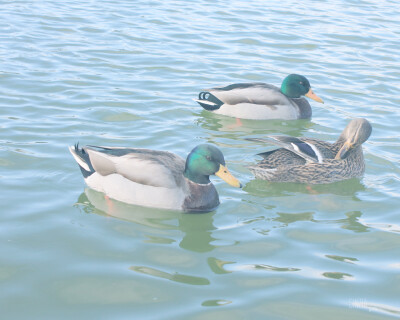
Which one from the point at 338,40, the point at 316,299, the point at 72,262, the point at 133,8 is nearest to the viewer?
the point at 316,299

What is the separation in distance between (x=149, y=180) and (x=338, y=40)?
29.3 ft

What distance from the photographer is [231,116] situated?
1027 cm

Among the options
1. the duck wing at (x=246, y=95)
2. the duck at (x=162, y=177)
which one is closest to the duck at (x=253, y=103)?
the duck wing at (x=246, y=95)

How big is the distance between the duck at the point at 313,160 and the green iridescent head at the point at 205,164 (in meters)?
Answer: 1.00

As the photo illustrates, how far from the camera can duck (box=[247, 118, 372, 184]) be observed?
7.76m

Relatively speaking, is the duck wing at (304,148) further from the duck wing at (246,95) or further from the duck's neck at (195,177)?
the duck wing at (246,95)

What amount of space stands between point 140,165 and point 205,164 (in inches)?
25.5

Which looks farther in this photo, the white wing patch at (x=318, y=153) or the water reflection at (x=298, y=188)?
the white wing patch at (x=318, y=153)

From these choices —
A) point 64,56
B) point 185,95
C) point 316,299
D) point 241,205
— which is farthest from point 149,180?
point 64,56

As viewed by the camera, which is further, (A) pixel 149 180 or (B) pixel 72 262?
(A) pixel 149 180

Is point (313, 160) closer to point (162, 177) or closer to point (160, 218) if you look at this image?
point (162, 177)

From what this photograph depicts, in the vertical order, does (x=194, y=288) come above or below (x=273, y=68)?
below

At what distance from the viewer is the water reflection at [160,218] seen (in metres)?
6.29

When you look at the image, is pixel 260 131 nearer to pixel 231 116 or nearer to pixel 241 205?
pixel 231 116
